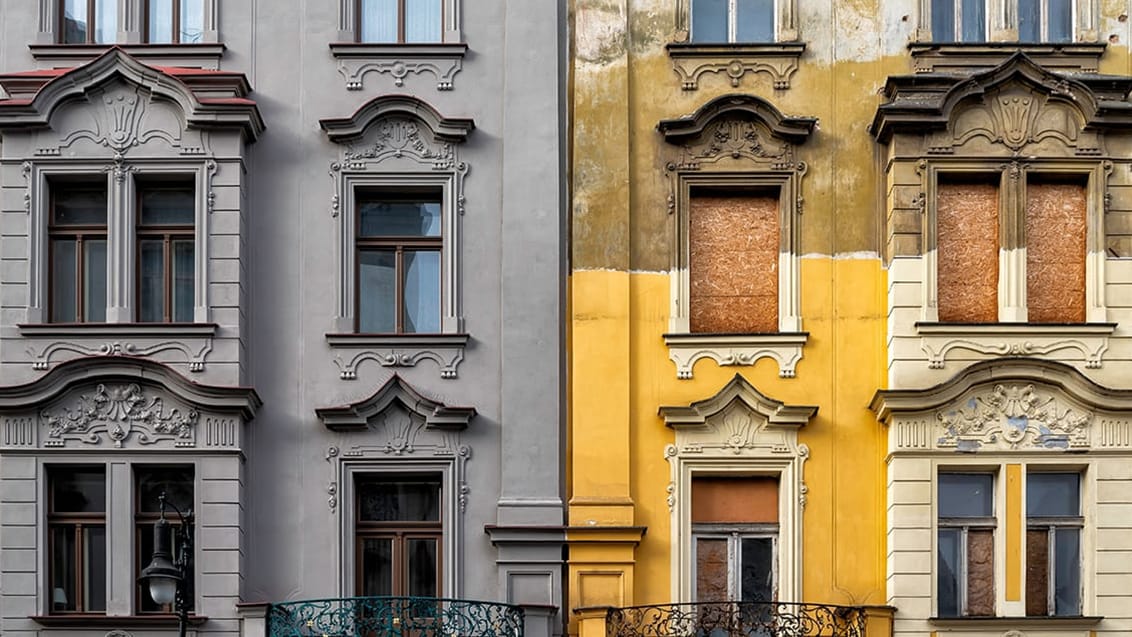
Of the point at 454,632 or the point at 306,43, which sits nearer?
the point at 454,632

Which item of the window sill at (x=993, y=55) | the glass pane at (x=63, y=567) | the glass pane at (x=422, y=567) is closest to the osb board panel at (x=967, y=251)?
the window sill at (x=993, y=55)

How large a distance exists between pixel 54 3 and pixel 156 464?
5538 millimetres

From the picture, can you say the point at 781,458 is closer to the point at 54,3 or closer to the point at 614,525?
the point at 614,525

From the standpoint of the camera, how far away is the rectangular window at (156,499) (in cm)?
2277

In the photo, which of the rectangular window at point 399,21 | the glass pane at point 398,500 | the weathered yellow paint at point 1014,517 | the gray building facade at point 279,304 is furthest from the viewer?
the rectangular window at point 399,21

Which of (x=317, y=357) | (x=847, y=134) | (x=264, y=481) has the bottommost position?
(x=264, y=481)

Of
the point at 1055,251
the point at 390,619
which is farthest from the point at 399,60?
the point at 1055,251

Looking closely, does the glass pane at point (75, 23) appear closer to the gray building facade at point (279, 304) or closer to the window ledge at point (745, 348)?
the gray building facade at point (279, 304)

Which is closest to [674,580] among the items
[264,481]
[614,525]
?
[614,525]

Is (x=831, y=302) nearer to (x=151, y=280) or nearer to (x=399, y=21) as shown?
(x=399, y=21)

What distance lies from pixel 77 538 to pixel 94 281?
292cm

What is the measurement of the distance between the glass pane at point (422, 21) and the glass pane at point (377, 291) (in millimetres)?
2553

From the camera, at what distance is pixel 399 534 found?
23.1 metres

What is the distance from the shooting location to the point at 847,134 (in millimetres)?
23469
